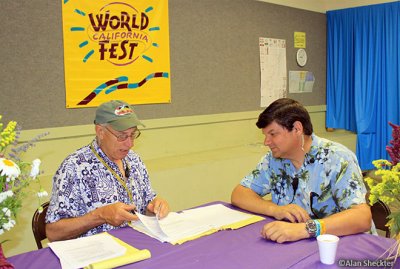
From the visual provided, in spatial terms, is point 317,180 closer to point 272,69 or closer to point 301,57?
point 272,69

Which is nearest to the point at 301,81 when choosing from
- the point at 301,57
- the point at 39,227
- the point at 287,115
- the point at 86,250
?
the point at 301,57

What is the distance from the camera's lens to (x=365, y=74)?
4.87 m

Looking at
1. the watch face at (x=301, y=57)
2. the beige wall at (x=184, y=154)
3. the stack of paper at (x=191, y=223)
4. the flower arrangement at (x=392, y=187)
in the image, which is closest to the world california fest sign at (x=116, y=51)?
the beige wall at (x=184, y=154)

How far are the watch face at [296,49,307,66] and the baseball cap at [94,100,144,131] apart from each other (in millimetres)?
3437

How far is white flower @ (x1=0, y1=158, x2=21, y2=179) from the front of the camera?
0.95m

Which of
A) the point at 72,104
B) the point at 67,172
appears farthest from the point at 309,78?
the point at 67,172

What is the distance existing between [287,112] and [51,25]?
1956 mm

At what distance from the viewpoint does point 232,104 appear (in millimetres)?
4270

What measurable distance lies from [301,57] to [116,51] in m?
2.59

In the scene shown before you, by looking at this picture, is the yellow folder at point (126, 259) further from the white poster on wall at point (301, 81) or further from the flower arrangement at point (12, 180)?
the white poster on wall at point (301, 81)

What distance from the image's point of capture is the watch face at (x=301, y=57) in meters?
4.95

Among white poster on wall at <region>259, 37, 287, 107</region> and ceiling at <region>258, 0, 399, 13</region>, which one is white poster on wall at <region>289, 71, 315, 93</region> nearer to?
white poster on wall at <region>259, 37, 287, 107</region>

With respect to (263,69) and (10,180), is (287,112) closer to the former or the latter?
(10,180)

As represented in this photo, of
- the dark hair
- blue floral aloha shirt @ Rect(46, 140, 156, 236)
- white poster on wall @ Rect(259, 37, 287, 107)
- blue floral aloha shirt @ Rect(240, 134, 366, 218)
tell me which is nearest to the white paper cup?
blue floral aloha shirt @ Rect(240, 134, 366, 218)
